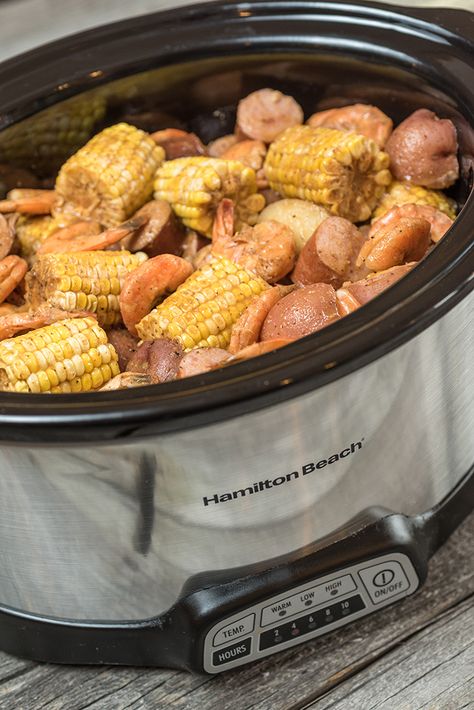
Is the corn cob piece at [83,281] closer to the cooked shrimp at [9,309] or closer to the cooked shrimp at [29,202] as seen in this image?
the cooked shrimp at [9,309]

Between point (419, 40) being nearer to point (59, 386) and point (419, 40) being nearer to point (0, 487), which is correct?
point (59, 386)

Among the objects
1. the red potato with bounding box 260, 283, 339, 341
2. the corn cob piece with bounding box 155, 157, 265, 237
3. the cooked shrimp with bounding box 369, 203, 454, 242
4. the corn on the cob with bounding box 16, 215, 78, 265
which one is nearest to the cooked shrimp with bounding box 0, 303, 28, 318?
the corn on the cob with bounding box 16, 215, 78, 265

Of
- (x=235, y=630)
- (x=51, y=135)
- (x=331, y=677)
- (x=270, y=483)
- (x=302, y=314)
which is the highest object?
(x=51, y=135)

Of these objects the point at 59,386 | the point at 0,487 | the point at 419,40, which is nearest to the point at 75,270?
the point at 59,386

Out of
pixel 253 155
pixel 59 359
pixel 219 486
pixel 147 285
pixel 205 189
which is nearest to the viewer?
pixel 219 486

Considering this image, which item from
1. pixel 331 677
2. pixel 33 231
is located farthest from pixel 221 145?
pixel 331 677

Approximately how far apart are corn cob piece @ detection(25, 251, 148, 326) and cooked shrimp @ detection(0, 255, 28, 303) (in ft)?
0.09

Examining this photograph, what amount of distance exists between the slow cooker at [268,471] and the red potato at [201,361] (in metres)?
0.12

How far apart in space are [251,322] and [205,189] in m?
0.27

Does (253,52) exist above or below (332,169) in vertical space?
above

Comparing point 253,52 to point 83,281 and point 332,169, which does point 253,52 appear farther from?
point 83,281

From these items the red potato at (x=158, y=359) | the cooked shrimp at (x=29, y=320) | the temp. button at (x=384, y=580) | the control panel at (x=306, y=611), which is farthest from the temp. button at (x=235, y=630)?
the cooked shrimp at (x=29, y=320)

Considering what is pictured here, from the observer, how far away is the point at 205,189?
4.27ft

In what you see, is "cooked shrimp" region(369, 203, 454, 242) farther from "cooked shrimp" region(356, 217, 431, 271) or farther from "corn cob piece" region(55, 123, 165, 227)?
"corn cob piece" region(55, 123, 165, 227)
